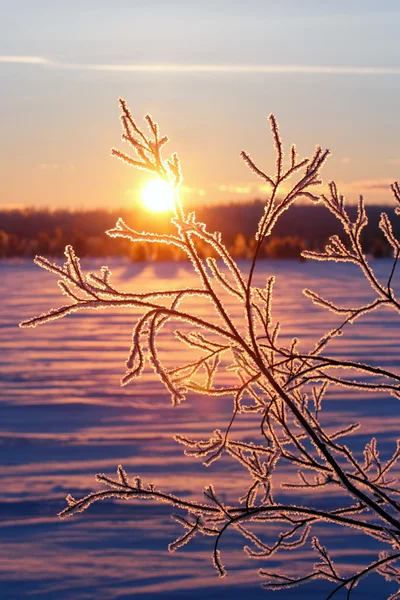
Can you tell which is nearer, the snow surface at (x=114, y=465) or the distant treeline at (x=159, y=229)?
the snow surface at (x=114, y=465)

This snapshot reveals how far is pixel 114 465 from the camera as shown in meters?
4.79

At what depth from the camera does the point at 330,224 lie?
190ft

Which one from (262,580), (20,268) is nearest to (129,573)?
(262,580)

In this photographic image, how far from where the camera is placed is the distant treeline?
2398 centimetres

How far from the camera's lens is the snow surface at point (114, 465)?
3273mm

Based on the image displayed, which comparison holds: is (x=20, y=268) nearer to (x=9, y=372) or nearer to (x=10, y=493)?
(x=9, y=372)

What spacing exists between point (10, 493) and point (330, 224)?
5465 cm

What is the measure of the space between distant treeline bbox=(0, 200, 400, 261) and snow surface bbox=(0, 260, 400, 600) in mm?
13104

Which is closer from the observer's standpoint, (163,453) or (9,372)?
(163,453)

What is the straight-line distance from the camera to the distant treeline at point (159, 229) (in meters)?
24.0

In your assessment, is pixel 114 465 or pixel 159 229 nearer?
pixel 114 465

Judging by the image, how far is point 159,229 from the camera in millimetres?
43750

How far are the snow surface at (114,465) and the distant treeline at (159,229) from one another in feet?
43.0

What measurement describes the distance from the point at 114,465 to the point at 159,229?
129 feet
